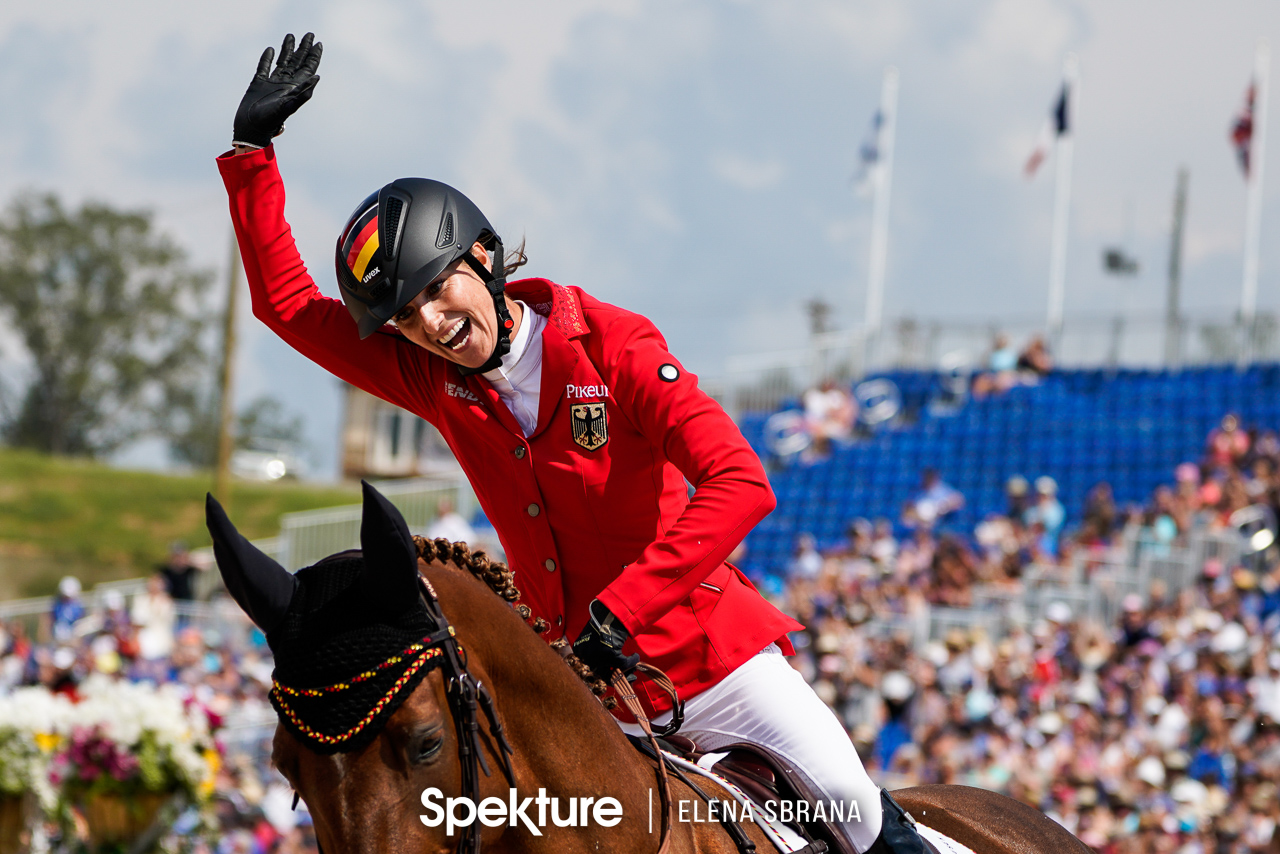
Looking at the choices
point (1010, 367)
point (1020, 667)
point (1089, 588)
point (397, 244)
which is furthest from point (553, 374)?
point (1010, 367)

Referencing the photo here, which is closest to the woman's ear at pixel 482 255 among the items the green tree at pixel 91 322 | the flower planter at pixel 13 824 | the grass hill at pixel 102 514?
the flower planter at pixel 13 824

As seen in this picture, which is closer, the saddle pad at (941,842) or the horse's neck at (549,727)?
the horse's neck at (549,727)

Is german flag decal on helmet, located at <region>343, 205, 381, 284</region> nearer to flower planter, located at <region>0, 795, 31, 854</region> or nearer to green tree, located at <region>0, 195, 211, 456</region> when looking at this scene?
flower planter, located at <region>0, 795, 31, 854</region>

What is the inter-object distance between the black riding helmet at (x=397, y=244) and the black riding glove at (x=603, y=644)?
73 centimetres

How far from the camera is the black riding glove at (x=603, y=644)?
2.51 metres

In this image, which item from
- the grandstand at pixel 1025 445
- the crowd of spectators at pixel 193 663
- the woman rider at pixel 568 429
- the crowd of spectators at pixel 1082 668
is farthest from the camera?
the grandstand at pixel 1025 445

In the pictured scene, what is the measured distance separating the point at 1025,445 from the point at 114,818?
558 inches

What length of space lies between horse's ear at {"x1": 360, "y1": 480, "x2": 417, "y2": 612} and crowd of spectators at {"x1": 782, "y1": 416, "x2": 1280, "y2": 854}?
877 centimetres

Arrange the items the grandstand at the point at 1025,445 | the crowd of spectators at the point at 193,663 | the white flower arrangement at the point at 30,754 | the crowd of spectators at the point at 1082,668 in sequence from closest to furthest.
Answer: the white flower arrangement at the point at 30,754
the crowd of spectators at the point at 1082,668
the crowd of spectators at the point at 193,663
the grandstand at the point at 1025,445

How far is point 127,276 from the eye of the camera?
1876 inches

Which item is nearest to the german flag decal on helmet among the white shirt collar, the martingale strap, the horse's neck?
the white shirt collar

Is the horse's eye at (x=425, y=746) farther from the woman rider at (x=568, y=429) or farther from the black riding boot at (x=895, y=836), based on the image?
the black riding boot at (x=895, y=836)

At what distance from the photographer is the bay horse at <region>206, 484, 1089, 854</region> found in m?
2.05

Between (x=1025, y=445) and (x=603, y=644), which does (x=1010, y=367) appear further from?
(x=603, y=644)
